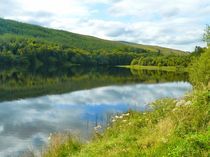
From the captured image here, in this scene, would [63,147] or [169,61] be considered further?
[169,61]

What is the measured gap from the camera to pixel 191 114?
13602mm

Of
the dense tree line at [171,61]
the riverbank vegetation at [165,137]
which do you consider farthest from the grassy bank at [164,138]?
the dense tree line at [171,61]

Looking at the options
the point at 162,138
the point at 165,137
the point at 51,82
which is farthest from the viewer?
the point at 51,82

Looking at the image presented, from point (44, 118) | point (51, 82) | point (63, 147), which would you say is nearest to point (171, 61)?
point (51, 82)

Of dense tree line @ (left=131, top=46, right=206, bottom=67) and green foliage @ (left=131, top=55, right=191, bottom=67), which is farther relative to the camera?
green foliage @ (left=131, top=55, right=191, bottom=67)

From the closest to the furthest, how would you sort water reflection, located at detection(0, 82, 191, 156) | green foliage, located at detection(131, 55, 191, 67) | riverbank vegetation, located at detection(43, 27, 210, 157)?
→ riverbank vegetation, located at detection(43, 27, 210, 157) < water reflection, located at detection(0, 82, 191, 156) < green foliage, located at detection(131, 55, 191, 67)

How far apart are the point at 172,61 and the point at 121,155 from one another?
167241 millimetres

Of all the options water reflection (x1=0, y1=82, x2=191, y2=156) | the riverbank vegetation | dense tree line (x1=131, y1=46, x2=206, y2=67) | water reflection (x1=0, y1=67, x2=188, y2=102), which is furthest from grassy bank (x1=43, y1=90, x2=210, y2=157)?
dense tree line (x1=131, y1=46, x2=206, y2=67)

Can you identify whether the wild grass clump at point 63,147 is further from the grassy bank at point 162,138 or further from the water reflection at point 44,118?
the water reflection at point 44,118

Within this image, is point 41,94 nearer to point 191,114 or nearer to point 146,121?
point 146,121

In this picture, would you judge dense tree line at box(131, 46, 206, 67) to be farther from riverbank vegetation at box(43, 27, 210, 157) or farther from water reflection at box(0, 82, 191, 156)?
riverbank vegetation at box(43, 27, 210, 157)

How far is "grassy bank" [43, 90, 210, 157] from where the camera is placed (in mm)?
10625

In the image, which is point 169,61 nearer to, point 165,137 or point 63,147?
point 63,147

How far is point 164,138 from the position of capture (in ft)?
40.5
